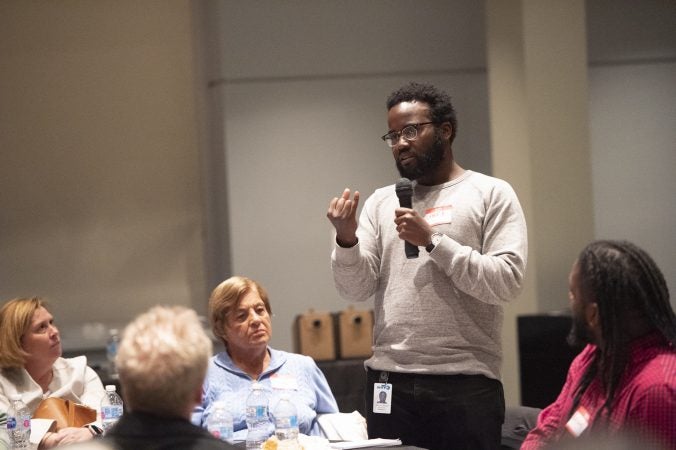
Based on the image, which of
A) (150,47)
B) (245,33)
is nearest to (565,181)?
(245,33)

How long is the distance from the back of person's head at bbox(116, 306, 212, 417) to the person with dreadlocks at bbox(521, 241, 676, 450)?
93 centimetres

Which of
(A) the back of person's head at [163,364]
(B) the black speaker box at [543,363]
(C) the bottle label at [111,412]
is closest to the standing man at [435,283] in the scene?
(C) the bottle label at [111,412]

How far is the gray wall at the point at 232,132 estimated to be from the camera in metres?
6.55

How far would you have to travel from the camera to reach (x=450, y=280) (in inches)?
116

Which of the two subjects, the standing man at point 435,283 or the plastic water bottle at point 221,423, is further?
the plastic water bottle at point 221,423

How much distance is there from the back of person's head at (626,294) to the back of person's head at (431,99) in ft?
3.30

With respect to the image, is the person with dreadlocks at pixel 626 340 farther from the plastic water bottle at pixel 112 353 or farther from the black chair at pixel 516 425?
the plastic water bottle at pixel 112 353

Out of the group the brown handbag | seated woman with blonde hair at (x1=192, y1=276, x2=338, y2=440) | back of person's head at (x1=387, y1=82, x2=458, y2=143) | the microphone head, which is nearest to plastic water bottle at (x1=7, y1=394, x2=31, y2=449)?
the brown handbag

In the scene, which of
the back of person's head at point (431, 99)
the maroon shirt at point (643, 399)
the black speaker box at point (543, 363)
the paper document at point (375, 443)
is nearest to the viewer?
the maroon shirt at point (643, 399)

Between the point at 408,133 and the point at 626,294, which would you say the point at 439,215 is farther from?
the point at 626,294

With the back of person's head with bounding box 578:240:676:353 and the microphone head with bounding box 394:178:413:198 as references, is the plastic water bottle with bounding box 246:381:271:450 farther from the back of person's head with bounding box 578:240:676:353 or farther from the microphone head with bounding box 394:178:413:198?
the back of person's head with bounding box 578:240:676:353

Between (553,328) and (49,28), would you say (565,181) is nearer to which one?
(553,328)

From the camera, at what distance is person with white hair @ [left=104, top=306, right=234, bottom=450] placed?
1855 mm

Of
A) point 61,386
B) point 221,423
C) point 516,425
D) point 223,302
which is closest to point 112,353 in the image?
point 61,386
